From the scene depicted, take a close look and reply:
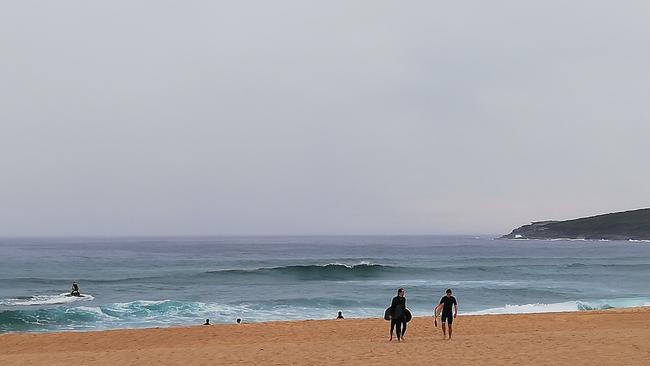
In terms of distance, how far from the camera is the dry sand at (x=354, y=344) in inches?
496

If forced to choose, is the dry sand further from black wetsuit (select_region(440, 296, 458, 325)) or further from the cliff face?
the cliff face

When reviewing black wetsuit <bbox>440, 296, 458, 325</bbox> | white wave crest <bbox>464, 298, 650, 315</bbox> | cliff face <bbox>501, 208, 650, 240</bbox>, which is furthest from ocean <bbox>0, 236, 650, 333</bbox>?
cliff face <bbox>501, 208, 650, 240</bbox>

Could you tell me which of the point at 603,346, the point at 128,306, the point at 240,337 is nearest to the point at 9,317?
the point at 128,306

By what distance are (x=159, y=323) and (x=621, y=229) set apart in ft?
566

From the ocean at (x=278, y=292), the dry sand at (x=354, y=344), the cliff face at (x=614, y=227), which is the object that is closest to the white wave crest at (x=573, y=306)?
the ocean at (x=278, y=292)

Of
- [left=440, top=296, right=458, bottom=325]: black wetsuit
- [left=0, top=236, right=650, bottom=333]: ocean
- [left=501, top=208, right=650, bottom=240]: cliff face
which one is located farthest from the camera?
[left=501, top=208, right=650, bottom=240]: cliff face

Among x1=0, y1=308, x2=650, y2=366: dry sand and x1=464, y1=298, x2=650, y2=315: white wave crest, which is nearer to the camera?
x1=0, y1=308, x2=650, y2=366: dry sand

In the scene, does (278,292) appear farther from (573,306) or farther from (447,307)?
(447,307)

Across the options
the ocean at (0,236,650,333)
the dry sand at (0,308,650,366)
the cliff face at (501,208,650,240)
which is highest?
the cliff face at (501,208,650,240)

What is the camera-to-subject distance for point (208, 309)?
30.5 metres

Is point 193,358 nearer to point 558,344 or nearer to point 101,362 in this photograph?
point 101,362

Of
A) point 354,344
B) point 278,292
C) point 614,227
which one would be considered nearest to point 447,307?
Answer: point 354,344

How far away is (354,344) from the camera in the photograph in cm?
1530

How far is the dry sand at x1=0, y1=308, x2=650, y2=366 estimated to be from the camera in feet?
41.3
